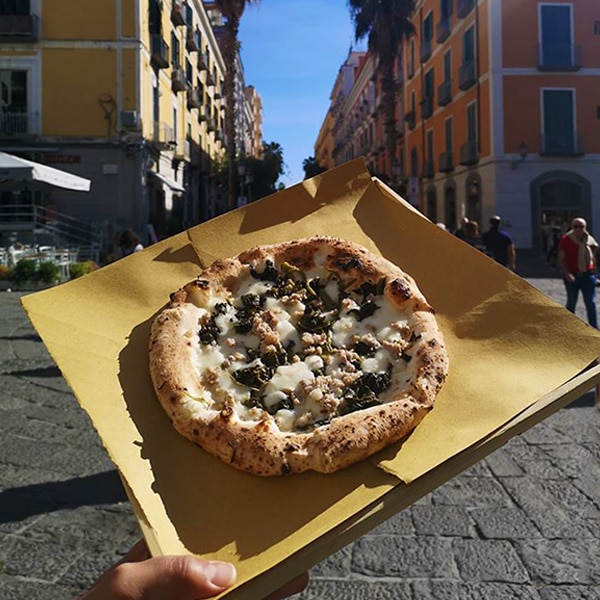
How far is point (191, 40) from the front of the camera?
26.7 m

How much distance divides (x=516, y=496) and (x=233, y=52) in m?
20.9

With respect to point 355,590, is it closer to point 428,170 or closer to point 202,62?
point 428,170

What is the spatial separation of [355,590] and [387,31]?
2458cm

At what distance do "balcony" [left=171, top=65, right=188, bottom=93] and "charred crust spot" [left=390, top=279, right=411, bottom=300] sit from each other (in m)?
23.9

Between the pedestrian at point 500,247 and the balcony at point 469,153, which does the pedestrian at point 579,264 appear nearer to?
the pedestrian at point 500,247

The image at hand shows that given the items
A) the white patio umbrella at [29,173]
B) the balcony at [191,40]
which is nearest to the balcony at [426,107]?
→ the balcony at [191,40]

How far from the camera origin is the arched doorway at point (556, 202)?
21.9 m

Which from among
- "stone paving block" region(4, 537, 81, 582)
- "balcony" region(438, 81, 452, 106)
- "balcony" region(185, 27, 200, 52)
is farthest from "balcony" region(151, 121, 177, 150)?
"stone paving block" region(4, 537, 81, 582)

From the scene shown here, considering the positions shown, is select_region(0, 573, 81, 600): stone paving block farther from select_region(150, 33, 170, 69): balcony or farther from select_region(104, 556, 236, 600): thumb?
select_region(150, 33, 170, 69): balcony

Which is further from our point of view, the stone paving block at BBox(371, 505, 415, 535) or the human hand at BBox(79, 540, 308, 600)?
the stone paving block at BBox(371, 505, 415, 535)

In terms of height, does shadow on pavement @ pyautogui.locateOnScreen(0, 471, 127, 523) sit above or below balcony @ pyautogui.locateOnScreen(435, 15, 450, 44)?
below

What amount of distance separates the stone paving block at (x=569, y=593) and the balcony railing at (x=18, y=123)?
19.3 meters

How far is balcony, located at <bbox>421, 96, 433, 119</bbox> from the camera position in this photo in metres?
28.5

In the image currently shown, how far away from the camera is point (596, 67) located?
21.9 m
